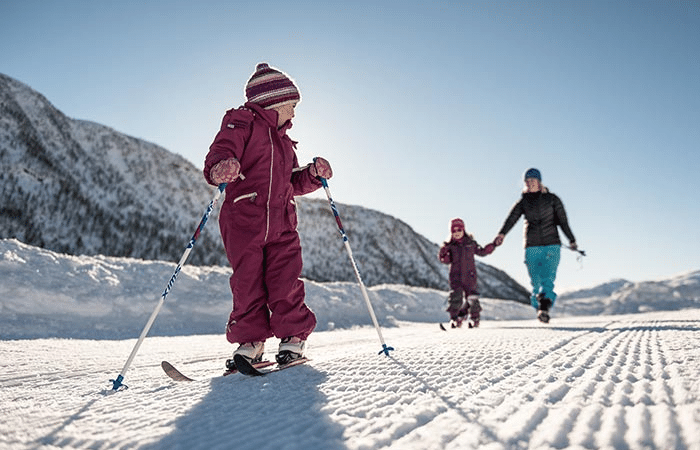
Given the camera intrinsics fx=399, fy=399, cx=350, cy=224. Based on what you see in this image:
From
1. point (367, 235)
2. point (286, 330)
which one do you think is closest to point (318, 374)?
point (286, 330)

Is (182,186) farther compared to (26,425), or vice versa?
(182,186)

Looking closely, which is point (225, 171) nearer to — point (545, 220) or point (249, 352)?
point (249, 352)

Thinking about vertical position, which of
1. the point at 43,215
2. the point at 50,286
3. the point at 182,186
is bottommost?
the point at 50,286

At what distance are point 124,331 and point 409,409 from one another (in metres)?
4.92

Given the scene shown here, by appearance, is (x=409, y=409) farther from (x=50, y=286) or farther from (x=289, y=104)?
(x=50, y=286)

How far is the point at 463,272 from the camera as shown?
627 cm

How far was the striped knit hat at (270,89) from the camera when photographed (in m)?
2.61

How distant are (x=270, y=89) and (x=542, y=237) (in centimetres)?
522

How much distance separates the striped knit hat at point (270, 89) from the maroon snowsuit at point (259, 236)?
6.3 inches

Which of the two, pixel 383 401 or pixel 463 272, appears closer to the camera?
pixel 383 401

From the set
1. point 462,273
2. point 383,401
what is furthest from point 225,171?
point 462,273

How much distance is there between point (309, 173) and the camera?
9.25ft

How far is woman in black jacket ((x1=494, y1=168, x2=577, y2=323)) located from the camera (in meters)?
6.15

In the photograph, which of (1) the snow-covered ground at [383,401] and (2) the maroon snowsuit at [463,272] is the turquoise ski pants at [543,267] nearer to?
(2) the maroon snowsuit at [463,272]
